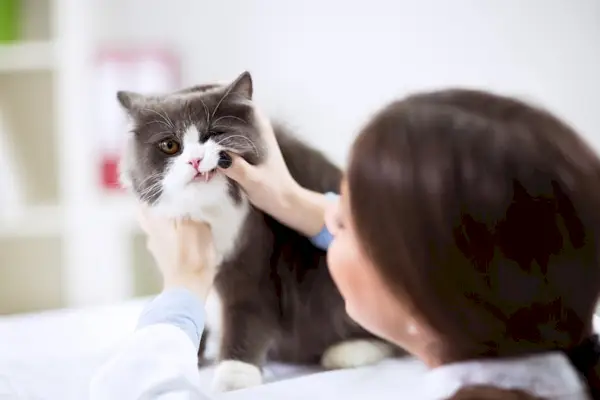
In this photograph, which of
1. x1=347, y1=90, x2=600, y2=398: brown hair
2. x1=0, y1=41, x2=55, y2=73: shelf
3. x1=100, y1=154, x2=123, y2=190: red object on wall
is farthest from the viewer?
x1=0, y1=41, x2=55, y2=73: shelf

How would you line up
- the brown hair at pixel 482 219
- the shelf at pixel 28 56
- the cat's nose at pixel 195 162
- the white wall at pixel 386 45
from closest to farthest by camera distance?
the brown hair at pixel 482 219, the cat's nose at pixel 195 162, the white wall at pixel 386 45, the shelf at pixel 28 56

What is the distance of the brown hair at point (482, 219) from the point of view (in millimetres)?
455

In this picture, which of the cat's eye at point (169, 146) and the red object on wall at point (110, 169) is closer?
the cat's eye at point (169, 146)

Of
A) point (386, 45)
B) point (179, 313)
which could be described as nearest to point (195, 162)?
point (179, 313)

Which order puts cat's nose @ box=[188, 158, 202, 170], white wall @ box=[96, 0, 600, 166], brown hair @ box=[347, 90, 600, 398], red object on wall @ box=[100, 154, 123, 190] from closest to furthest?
brown hair @ box=[347, 90, 600, 398], cat's nose @ box=[188, 158, 202, 170], red object on wall @ box=[100, 154, 123, 190], white wall @ box=[96, 0, 600, 166]

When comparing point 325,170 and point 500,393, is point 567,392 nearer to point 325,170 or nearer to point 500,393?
point 500,393

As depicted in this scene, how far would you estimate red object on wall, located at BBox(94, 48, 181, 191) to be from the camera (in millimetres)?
823

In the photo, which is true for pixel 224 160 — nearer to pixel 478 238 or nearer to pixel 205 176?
pixel 205 176

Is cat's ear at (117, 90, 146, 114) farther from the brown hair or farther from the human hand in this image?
the brown hair

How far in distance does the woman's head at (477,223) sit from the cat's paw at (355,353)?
0.61 feet

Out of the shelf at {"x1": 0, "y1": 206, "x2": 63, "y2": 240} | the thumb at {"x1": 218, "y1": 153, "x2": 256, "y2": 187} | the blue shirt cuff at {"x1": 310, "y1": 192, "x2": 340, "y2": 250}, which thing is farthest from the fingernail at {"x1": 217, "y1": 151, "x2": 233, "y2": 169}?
the shelf at {"x1": 0, "y1": 206, "x2": 63, "y2": 240}

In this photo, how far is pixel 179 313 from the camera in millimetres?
612

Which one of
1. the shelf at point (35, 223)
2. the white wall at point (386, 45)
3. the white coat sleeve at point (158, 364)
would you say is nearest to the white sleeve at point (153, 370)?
the white coat sleeve at point (158, 364)

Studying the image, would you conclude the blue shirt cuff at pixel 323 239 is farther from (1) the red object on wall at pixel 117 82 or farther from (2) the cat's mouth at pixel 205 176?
(1) the red object on wall at pixel 117 82
